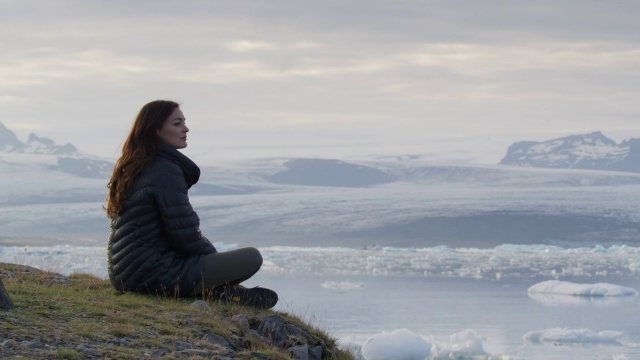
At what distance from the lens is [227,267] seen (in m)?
6.25

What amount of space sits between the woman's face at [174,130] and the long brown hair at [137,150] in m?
0.03

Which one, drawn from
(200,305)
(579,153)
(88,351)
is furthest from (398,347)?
(579,153)

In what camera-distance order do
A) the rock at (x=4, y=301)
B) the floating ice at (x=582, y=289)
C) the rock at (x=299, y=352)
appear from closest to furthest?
the rock at (x=4, y=301) < the rock at (x=299, y=352) < the floating ice at (x=582, y=289)

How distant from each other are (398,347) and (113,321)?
1262 cm

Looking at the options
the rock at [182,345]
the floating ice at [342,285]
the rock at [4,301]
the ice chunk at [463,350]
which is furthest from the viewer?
the floating ice at [342,285]

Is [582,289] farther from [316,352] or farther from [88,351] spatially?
[88,351]

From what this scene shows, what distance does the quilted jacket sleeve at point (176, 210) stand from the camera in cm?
597

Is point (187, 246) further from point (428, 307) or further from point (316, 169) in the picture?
point (316, 169)

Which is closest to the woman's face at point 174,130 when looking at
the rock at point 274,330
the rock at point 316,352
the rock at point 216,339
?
the rock at point 274,330

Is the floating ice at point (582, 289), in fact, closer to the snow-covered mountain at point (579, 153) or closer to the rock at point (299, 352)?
the rock at point (299, 352)

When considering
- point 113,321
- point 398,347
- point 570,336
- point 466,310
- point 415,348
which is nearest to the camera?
point 113,321

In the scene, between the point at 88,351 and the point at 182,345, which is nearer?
the point at 88,351

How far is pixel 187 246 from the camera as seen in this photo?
6098mm

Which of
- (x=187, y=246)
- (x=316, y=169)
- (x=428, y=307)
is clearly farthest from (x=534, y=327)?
(x=316, y=169)
